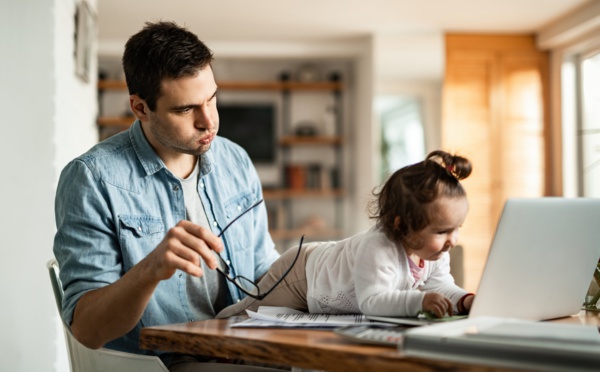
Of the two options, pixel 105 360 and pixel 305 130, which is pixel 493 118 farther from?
pixel 105 360

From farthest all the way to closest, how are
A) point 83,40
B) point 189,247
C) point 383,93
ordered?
point 383,93 < point 83,40 < point 189,247

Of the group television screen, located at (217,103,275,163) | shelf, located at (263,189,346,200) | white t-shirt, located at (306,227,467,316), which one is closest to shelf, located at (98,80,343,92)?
television screen, located at (217,103,275,163)

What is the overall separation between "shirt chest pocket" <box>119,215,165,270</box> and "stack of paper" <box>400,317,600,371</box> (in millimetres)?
790

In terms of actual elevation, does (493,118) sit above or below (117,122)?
below

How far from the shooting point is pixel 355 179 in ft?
26.6

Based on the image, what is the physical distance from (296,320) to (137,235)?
49cm

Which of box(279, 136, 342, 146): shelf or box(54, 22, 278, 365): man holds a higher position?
box(279, 136, 342, 146): shelf

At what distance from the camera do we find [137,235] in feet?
4.97

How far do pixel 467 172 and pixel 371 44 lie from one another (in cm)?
628

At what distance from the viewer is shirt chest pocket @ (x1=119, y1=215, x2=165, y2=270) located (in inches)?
58.7

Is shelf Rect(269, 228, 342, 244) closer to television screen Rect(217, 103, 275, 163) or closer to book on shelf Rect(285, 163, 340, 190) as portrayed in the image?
book on shelf Rect(285, 163, 340, 190)

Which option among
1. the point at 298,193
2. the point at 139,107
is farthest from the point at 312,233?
Answer: the point at 139,107

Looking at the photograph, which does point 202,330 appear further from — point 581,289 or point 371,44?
point 371,44

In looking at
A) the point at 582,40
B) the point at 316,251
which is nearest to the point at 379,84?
the point at 582,40
